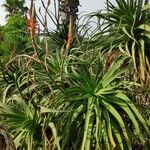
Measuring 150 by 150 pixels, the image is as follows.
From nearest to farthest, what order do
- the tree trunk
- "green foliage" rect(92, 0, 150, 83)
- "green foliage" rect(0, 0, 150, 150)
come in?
1. the tree trunk
2. "green foliage" rect(0, 0, 150, 150)
3. "green foliage" rect(92, 0, 150, 83)

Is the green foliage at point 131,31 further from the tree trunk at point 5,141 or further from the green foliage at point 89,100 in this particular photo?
the tree trunk at point 5,141

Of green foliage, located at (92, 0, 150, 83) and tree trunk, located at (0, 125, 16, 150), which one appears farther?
green foliage, located at (92, 0, 150, 83)

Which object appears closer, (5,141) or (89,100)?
(5,141)

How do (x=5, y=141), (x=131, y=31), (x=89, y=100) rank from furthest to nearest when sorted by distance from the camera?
(x=131, y=31) < (x=89, y=100) < (x=5, y=141)

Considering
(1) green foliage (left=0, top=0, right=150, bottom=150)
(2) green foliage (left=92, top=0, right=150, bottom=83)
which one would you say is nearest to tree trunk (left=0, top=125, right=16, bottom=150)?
(1) green foliage (left=0, top=0, right=150, bottom=150)

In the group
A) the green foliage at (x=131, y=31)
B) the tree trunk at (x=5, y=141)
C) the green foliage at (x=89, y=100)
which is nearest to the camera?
the tree trunk at (x=5, y=141)

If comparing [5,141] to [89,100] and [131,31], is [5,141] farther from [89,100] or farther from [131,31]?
[131,31]

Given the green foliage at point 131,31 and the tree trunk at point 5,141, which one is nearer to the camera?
the tree trunk at point 5,141

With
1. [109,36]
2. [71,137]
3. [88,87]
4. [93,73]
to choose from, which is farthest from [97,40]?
[71,137]

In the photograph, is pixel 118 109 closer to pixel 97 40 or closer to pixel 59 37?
pixel 97 40

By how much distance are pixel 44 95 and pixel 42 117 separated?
31 centimetres

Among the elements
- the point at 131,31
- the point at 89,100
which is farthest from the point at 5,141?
the point at 131,31

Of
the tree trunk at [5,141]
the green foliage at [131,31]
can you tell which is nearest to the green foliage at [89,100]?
the green foliage at [131,31]

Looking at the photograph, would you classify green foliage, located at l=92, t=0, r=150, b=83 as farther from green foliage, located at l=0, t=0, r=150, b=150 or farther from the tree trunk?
the tree trunk
